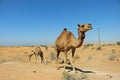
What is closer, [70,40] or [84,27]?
[84,27]

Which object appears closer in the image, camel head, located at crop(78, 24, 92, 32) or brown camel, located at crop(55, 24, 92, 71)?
camel head, located at crop(78, 24, 92, 32)

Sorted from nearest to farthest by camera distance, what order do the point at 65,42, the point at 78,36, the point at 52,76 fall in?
the point at 52,76
the point at 78,36
the point at 65,42

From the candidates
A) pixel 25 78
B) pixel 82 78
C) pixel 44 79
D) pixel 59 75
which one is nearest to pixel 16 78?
pixel 25 78

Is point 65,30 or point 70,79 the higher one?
point 65,30

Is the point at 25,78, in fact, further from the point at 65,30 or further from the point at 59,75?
the point at 65,30

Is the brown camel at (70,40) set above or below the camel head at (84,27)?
below

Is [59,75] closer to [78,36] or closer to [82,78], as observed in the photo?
[82,78]

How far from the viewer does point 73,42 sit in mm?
13242

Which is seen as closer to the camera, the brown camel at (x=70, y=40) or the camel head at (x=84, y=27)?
the camel head at (x=84, y=27)

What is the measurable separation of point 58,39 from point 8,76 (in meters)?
4.50

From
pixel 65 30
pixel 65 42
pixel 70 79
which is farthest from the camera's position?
pixel 65 30

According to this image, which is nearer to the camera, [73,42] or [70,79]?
[70,79]

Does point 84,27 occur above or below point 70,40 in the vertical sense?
above

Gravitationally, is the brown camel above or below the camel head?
below
